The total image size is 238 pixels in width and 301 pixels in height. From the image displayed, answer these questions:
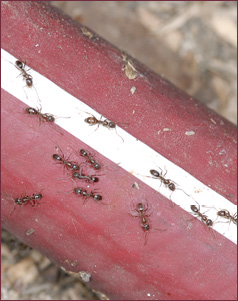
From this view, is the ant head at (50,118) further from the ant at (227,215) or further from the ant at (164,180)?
the ant at (227,215)

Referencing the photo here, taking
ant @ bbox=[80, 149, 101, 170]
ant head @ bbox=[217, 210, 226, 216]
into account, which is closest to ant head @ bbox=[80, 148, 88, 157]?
ant @ bbox=[80, 149, 101, 170]

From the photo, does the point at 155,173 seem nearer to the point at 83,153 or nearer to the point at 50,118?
the point at 83,153

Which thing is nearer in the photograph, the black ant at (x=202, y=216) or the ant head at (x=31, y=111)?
the ant head at (x=31, y=111)

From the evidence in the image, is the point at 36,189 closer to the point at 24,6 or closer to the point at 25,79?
the point at 25,79

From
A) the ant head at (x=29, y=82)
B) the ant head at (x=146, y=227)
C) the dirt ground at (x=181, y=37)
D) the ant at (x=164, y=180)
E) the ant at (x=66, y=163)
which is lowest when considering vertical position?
the ant head at (x=146, y=227)

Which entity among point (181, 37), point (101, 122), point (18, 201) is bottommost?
point (18, 201)

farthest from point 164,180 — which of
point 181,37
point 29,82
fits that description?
point 181,37

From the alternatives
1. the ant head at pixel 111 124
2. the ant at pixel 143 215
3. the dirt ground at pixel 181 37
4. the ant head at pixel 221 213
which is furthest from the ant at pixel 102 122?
the dirt ground at pixel 181 37

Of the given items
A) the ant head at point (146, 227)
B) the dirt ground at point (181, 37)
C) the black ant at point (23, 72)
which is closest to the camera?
the black ant at point (23, 72)
